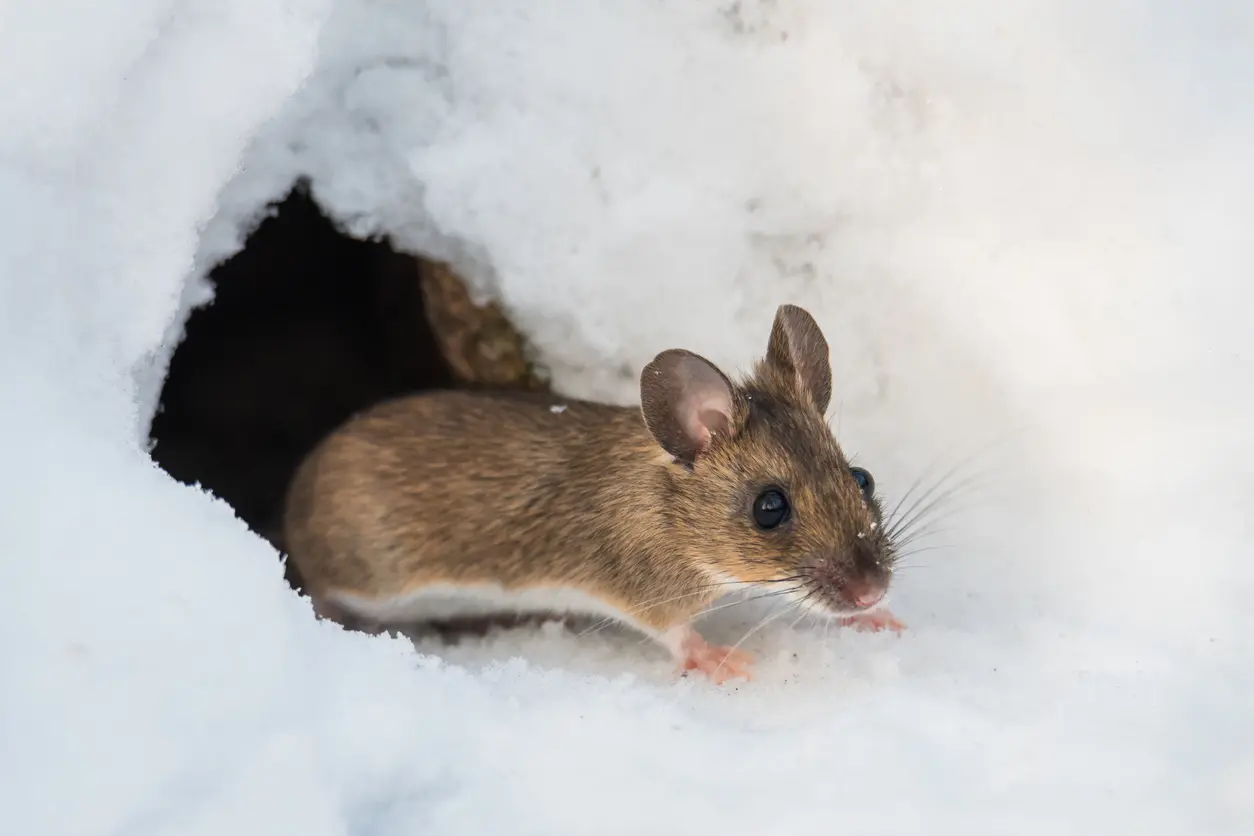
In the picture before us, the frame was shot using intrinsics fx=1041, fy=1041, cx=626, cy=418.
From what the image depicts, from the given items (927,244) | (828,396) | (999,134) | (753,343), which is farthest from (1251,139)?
(753,343)

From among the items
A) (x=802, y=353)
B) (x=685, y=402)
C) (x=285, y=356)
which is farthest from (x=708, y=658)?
(x=285, y=356)

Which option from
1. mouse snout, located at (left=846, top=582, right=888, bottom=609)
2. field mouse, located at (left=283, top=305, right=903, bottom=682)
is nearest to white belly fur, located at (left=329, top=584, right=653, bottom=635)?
field mouse, located at (left=283, top=305, right=903, bottom=682)

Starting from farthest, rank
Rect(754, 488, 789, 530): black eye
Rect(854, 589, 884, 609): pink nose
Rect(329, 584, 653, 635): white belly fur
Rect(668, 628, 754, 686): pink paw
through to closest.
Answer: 1. Rect(329, 584, 653, 635): white belly fur
2. Rect(668, 628, 754, 686): pink paw
3. Rect(754, 488, 789, 530): black eye
4. Rect(854, 589, 884, 609): pink nose

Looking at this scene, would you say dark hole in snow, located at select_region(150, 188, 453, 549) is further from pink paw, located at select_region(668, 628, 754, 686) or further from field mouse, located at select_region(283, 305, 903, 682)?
pink paw, located at select_region(668, 628, 754, 686)

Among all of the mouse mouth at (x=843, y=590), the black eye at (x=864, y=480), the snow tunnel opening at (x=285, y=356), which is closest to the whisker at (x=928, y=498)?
the black eye at (x=864, y=480)

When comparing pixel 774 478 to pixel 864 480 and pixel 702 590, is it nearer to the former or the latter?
pixel 864 480
